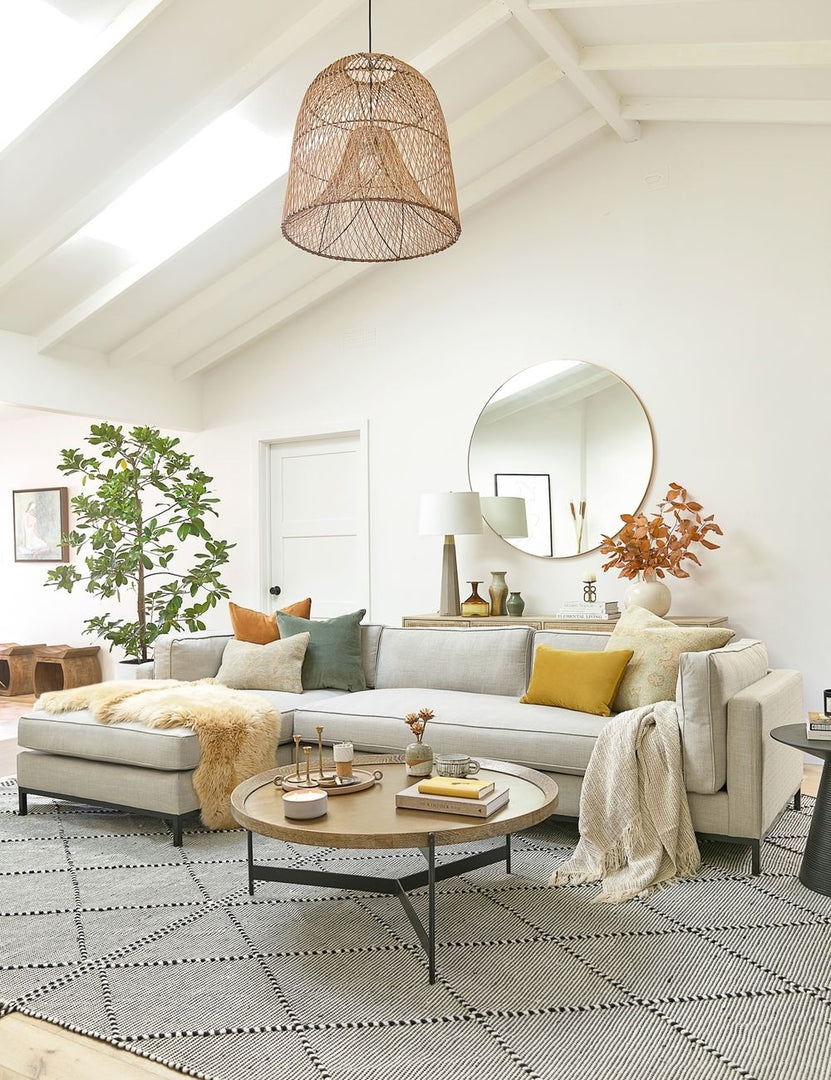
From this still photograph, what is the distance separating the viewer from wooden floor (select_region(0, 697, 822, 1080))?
5.95 feet

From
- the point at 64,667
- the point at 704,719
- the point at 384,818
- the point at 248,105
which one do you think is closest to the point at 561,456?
the point at 248,105

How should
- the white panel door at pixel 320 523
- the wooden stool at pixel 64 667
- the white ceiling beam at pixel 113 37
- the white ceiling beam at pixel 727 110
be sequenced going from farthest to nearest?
the wooden stool at pixel 64 667
the white panel door at pixel 320 523
the white ceiling beam at pixel 727 110
the white ceiling beam at pixel 113 37

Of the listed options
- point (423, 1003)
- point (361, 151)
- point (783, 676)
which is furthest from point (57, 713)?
point (783, 676)

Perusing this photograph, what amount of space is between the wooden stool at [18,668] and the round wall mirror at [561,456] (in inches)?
163

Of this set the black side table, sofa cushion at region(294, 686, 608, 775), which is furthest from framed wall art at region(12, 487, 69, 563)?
the black side table

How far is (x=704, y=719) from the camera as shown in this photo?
9.45 ft

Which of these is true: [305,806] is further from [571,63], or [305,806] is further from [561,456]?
[571,63]

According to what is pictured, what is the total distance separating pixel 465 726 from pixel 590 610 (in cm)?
149

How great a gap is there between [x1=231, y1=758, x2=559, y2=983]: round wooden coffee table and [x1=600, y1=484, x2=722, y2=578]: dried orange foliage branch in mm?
1997

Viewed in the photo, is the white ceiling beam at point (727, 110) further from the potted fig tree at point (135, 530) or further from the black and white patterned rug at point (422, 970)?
the black and white patterned rug at point (422, 970)

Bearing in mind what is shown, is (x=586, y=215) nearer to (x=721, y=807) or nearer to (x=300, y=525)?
(x=300, y=525)

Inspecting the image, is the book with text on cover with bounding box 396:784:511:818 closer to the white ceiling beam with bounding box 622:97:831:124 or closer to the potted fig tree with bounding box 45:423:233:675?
the potted fig tree with bounding box 45:423:233:675

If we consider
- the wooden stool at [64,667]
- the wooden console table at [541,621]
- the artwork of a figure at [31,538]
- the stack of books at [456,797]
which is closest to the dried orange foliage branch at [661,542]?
the wooden console table at [541,621]

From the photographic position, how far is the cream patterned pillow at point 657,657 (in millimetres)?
3322
